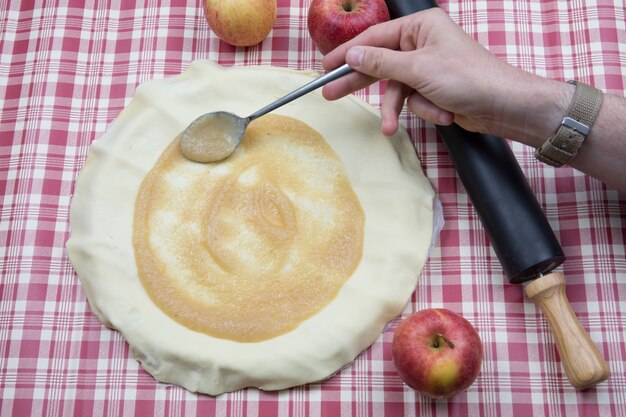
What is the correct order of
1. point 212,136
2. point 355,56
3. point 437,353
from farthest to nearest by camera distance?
point 212,136 < point 355,56 < point 437,353

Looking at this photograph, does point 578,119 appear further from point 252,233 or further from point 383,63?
point 252,233

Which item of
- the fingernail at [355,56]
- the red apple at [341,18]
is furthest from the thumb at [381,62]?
the red apple at [341,18]

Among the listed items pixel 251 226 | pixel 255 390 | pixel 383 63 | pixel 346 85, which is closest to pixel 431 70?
pixel 383 63

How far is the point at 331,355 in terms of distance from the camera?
1.29 metres

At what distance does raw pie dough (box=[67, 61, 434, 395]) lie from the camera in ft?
4.26

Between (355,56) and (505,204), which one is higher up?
(355,56)

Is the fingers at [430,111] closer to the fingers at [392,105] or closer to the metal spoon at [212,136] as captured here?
the fingers at [392,105]

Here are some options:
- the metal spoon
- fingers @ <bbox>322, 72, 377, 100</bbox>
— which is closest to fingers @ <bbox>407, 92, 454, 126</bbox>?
fingers @ <bbox>322, 72, 377, 100</bbox>

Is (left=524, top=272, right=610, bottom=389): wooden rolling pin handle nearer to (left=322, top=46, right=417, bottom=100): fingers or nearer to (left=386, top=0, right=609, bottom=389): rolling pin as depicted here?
(left=386, top=0, right=609, bottom=389): rolling pin

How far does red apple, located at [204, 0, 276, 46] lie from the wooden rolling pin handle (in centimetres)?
79

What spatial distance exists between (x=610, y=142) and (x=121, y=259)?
970 millimetres

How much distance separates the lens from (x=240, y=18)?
1.45 m

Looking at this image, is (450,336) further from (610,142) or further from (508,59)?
(508,59)

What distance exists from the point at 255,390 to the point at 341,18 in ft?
2.59
